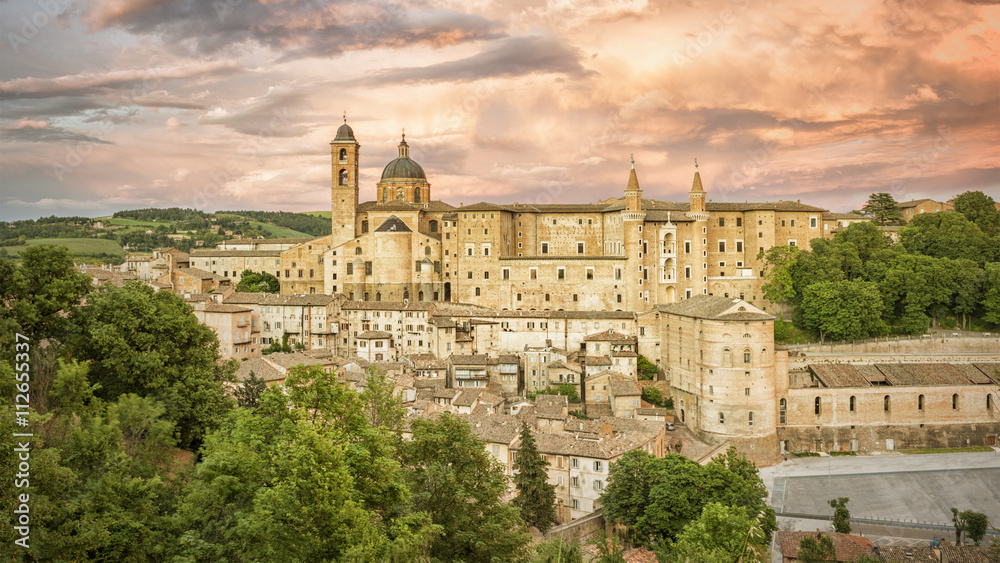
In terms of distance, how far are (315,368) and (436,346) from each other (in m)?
40.2

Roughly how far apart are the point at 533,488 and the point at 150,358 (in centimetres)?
1603

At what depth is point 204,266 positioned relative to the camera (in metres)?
72.4

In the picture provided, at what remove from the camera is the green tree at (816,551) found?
92.4ft

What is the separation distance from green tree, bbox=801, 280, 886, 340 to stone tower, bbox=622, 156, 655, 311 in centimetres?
1260

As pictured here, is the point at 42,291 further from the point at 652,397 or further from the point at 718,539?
the point at 652,397

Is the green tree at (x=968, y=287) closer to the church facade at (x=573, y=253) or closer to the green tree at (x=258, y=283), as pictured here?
the church facade at (x=573, y=253)

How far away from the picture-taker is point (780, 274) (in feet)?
189

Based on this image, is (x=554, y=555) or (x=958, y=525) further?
(x=958, y=525)

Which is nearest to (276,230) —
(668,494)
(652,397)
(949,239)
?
(652,397)

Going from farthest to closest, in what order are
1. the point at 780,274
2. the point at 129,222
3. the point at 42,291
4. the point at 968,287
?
the point at 129,222 < the point at 780,274 < the point at 968,287 < the point at 42,291

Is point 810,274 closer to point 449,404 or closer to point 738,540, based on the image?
point 449,404

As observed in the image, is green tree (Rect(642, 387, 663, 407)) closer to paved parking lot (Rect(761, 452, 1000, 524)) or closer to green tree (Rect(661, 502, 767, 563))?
paved parking lot (Rect(761, 452, 1000, 524))

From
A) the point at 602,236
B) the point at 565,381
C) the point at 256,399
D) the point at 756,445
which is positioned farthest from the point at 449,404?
the point at 602,236

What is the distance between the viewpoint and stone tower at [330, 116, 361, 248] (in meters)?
68.4
